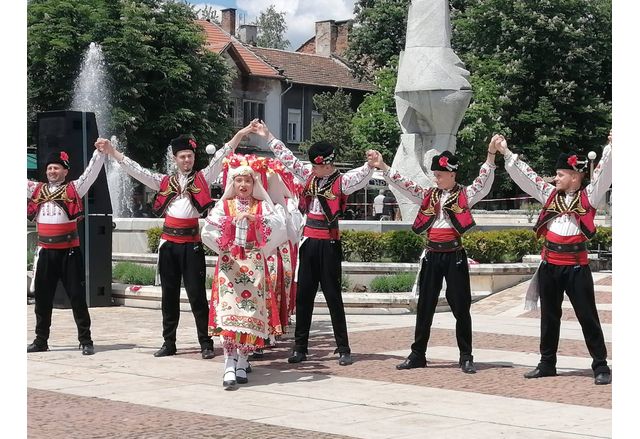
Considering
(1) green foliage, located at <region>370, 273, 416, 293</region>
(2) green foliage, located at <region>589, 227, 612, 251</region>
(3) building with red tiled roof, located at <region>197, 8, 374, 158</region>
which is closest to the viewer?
(1) green foliage, located at <region>370, 273, 416, 293</region>

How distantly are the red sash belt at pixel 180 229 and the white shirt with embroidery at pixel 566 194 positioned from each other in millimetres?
3231

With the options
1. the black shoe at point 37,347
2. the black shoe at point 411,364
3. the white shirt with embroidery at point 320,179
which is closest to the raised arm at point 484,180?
the white shirt with embroidery at point 320,179

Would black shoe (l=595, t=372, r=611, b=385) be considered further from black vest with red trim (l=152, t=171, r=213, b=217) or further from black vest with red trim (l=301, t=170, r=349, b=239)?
black vest with red trim (l=152, t=171, r=213, b=217)

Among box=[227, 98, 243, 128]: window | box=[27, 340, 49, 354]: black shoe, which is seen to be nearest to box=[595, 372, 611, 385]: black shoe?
box=[27, 340, 49, 354]: black shoe

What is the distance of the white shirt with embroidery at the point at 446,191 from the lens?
35.2ft

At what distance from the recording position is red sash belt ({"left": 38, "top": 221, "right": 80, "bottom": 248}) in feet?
38.7

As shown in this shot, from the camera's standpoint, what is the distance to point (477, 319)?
52.0 ft

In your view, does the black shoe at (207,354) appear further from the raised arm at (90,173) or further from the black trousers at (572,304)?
the black trousers at (572,304)

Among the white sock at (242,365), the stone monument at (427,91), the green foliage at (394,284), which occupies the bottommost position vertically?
the white sock at (242,365)

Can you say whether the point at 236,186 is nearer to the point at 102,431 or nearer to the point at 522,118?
the point at 102,431

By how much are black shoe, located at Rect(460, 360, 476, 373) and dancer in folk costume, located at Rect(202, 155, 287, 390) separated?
1.89 meters

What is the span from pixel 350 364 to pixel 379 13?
41382mm

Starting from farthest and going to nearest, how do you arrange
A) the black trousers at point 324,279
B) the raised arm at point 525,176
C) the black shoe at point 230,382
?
the black trousers at point 324,279
the raised arm at point 525,176
the black shoe at point 230,382

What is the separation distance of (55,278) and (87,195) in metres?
4.62
